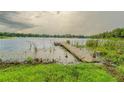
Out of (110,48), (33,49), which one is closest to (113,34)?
(110,48)

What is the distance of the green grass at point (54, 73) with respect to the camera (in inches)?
199

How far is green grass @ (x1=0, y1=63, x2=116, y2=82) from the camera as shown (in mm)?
5066

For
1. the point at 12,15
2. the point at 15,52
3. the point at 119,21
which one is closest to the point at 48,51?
the point at 15,52

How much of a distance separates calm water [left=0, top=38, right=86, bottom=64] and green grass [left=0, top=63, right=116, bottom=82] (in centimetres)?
19

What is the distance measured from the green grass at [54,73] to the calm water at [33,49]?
195 mm

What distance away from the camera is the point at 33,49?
18.3 ft

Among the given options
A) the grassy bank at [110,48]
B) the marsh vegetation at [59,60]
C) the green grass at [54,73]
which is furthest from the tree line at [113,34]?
the green grass at [54,73]

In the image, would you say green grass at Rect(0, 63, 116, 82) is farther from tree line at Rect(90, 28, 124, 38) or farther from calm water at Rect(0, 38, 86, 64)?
tree line at Rect(90, 28, 124, 38)

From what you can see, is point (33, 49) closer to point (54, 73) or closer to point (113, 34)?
point (54, 73)
